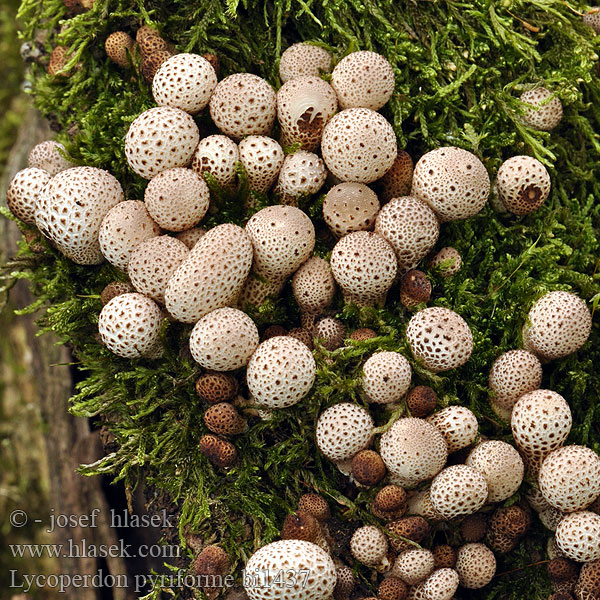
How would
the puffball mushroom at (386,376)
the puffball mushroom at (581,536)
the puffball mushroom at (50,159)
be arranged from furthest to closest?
the puffball mushroom at (50,159) < the puffball mushroom at (386,376) < the puffball mushroom at (581,536)

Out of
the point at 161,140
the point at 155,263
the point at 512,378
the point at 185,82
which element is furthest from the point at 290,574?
the point at 185,82

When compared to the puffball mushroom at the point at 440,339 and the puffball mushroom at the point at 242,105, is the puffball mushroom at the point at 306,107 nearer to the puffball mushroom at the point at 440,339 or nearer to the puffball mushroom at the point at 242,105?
the puffball mushroom at the point at 242,105

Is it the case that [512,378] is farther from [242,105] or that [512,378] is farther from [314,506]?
[242,105]

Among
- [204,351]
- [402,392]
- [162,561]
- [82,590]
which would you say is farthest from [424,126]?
[82,590]

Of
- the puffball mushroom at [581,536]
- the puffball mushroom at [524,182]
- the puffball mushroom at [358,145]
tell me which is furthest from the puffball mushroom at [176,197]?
the puffball mushroom at [581,536]

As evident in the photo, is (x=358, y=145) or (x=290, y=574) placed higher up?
(x=358, y=145)

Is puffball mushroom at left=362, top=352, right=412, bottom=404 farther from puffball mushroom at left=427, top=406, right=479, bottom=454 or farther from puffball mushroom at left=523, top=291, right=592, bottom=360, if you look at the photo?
puffball mushroom at left=523, top=291, right=592, bottom=360

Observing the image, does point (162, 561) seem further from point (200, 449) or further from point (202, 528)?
point (200, 449)
